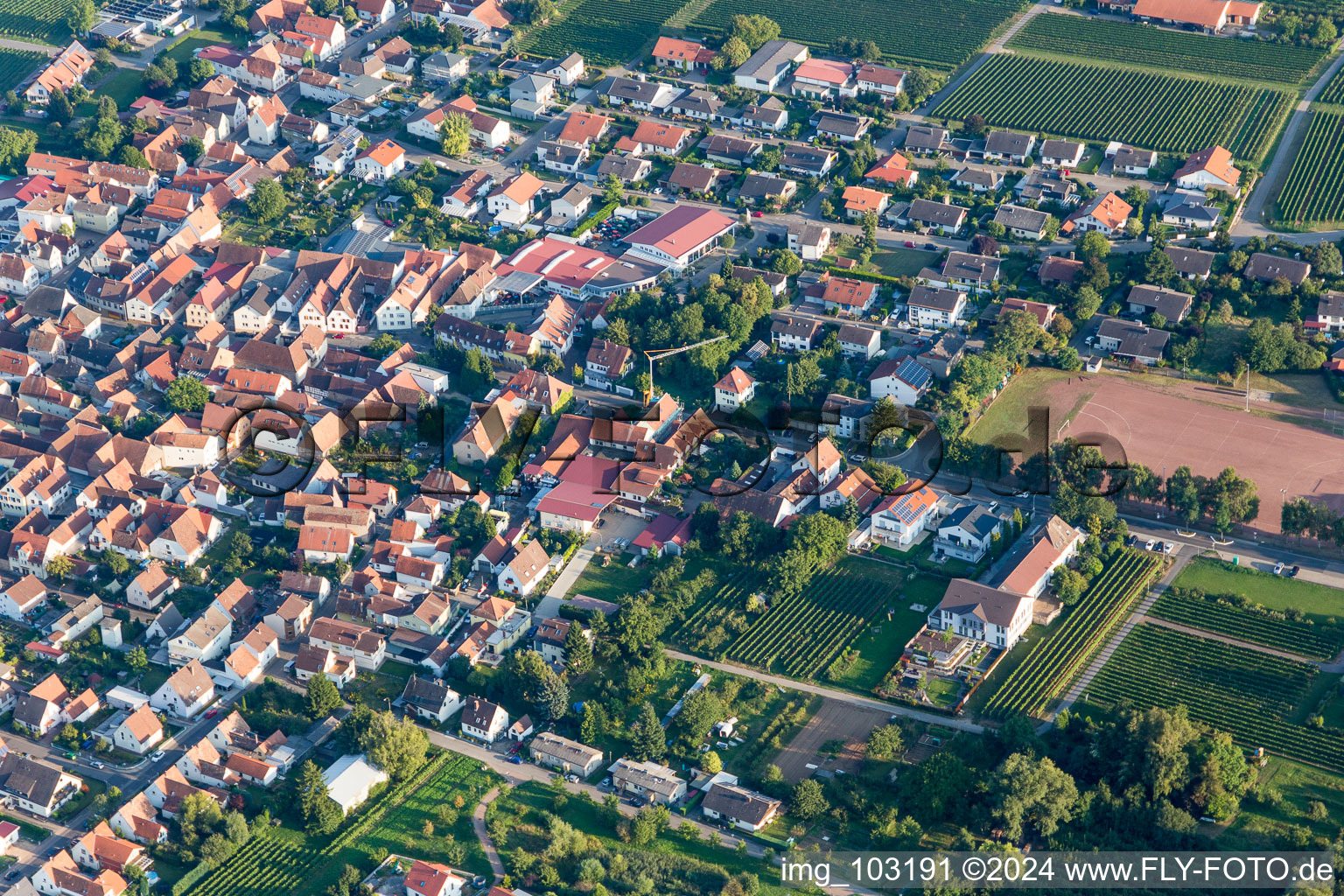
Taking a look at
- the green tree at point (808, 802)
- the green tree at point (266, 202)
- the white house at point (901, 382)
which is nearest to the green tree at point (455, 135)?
the green tree at point (266, 202)

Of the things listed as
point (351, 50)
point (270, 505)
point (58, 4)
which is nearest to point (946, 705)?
point (270, 505)

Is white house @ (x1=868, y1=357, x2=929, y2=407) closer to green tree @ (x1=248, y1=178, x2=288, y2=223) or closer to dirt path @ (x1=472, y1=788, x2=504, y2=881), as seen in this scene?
dirt path @ (x1=472, y1=788, x2=504, y2=881)

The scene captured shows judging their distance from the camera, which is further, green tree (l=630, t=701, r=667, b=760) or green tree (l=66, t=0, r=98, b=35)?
green tree (l=66, t=0, r=98, b=35)

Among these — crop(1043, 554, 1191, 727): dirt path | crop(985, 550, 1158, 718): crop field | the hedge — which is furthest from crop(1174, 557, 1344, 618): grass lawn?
the hedge

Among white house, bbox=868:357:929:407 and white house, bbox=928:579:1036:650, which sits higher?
white house, bbox=868:357:929:407

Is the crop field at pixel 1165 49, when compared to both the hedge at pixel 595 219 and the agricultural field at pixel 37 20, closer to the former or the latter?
the hedge at pixel 595 219

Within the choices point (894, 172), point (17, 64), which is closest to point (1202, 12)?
point (894, 172)

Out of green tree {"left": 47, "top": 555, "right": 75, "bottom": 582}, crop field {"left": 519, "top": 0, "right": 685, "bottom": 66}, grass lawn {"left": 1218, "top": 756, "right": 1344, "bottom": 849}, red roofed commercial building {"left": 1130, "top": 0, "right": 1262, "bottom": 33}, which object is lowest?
green tree {"left": 47, "top": 555, "right": 75, "bottom": 582}

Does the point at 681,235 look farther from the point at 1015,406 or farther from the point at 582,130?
the point at 1015,406
